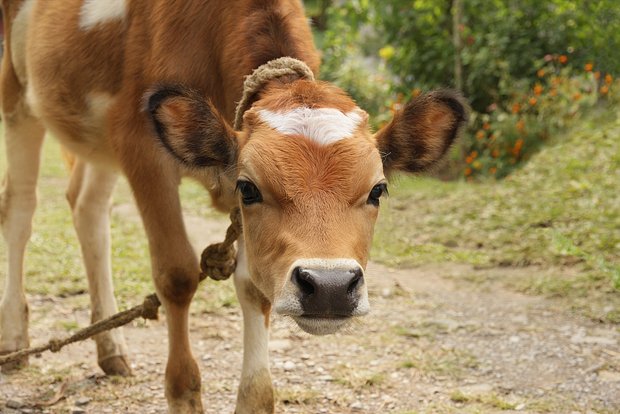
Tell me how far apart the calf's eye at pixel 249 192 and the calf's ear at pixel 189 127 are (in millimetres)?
214

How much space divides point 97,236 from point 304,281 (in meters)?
2.56

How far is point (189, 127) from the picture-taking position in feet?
10.9

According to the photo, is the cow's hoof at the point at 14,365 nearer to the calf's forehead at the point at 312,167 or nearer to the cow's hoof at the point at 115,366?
the cow's hoof at the point at 115,366

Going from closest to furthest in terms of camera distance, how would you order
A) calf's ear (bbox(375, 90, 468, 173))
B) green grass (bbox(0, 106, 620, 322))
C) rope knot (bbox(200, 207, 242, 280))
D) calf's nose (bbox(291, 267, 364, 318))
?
calf's nose (bbox(291, 267, 364, 318))
calf's ear (bbox(375, 90, 468, 173))
rope knot (bbox(200, 207, 242, 280))
green grass (bbox(0, 106, 620, 322))

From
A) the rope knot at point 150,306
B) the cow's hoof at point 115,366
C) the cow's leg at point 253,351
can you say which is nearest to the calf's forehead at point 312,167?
the cow's leg at point 253,351

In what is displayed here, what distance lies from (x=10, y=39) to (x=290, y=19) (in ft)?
6.89

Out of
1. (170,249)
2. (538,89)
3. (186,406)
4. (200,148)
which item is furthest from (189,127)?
(538,89)

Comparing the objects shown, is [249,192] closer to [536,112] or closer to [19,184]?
[19,184]

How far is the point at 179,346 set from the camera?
152 inches

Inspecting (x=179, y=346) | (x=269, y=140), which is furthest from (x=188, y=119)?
(x=179, y=346)

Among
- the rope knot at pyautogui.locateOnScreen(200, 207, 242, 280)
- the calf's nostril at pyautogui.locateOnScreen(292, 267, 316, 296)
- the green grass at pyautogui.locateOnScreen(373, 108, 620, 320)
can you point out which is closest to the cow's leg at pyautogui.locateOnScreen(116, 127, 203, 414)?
the rope knot at pyautogui.locateOnScreen(200, 207, 242, 280)

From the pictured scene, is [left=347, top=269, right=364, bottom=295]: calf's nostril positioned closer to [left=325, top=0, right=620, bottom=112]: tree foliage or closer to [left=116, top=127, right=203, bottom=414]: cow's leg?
[left=116, top=127, right=203, bottom=414]: cow's leg

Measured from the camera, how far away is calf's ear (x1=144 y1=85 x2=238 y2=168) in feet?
10.8

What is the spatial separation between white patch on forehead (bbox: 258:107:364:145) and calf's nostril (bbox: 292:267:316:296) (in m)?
0.49
